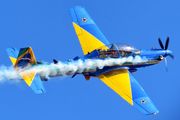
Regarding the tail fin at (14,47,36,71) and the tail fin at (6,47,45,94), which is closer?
the tail fin at (6,47,45,94)

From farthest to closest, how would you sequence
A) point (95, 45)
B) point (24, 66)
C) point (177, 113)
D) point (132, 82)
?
point (177, 113)
point (95, 45)
point (132, 82)
point (24, 66)

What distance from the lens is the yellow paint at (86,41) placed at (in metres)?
25.5

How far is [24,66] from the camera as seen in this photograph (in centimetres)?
2248

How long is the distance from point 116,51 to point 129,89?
8.00 ft

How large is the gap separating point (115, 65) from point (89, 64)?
63.3 inches

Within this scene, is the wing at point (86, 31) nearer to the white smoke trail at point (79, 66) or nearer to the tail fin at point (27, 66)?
the white smoke trail at point (79, 66)

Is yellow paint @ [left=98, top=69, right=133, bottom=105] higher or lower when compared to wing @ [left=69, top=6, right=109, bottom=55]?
lower

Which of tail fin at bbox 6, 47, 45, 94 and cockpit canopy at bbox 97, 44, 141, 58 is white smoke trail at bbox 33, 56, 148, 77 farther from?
tail fin at bbox 6, 47, 45, 94

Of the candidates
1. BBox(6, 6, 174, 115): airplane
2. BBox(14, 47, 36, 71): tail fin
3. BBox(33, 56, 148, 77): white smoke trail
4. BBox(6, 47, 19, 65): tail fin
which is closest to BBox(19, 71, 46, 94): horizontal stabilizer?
BBox(6, 6, 174, 115): airplane

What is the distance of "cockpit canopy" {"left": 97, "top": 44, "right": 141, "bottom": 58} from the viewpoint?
24125mm

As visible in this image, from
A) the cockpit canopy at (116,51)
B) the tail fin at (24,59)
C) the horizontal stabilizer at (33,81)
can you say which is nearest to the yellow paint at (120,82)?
the cockpit canopy at (116,51)

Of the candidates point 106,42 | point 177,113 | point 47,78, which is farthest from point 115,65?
point 177,113

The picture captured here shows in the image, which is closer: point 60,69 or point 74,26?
point 60,69

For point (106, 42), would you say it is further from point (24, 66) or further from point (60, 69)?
point (24, 66)
